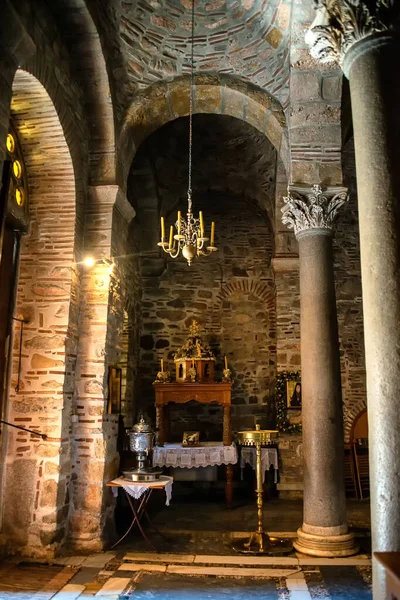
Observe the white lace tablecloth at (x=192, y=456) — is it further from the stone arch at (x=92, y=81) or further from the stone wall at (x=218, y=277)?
the stone arch at (x=92, y=81)

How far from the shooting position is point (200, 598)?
4137mm

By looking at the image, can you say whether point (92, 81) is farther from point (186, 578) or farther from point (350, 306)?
point (350, 306)

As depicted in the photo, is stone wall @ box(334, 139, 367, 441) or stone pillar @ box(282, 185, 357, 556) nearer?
stone pillar @ box(282, 185, 357, 556)

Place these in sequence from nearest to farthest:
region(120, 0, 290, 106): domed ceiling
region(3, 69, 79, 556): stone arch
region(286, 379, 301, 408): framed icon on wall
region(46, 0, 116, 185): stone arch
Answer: region(3, 69, 79, 556): stone arch
region(46, 0, 116, 185): stone arch
region(120, 0, 290, 106): domed ceiling
region(286, 379, 301, 408): framed icon on wall

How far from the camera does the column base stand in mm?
5145

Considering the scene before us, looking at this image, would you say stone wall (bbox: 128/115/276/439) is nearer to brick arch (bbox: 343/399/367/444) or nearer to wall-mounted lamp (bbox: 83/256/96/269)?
brick arch (bbox: 343/399/367/444)

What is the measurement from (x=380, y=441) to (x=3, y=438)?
3.88m

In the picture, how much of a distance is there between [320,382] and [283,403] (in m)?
3.47

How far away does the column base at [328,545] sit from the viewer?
514 cm

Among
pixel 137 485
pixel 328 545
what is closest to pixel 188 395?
pixel 137 485

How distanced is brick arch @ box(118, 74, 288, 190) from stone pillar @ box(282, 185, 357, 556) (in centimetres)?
93

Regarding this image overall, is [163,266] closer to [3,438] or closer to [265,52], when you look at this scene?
[265,52]

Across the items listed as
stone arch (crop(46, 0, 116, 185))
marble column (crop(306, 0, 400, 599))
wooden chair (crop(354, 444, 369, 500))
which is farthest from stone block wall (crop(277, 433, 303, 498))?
marble column (crop(306, 0, 400, 599))

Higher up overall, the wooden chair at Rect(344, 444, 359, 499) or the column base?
the wooden chair at Rect(344, 444, 359, 499)
